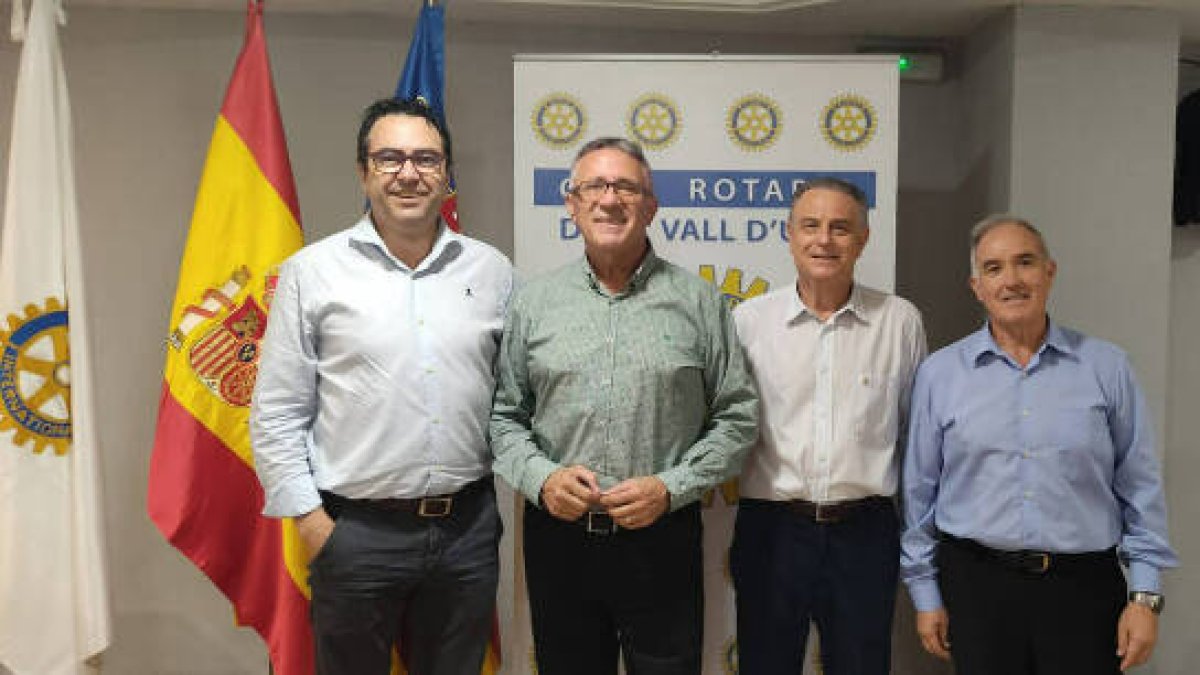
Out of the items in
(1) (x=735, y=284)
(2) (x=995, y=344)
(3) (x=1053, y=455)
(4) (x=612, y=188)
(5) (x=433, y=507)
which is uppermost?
(4) (x=612, y=188)

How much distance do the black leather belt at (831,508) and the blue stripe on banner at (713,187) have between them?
919 mm

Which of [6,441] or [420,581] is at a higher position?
[6,441]

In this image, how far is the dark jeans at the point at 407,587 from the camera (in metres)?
1.90

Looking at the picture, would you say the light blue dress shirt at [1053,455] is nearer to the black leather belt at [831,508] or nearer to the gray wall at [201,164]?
the black leather belt at [831,508]

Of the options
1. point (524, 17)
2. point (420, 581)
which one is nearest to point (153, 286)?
point (524, 17)

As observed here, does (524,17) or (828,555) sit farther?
(524,17)

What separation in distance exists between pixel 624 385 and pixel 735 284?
2.70ft

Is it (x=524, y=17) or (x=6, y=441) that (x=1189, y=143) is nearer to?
(x=524, y=17)

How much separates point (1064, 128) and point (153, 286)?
323 centimetres

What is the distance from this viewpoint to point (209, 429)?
8.48 feet

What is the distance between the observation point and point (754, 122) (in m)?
2.58

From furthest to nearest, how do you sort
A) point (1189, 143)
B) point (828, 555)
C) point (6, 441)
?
point (1189, 143)
point (6, 441)
point (828, 555)

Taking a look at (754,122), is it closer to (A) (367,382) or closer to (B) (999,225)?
(B) (999,225)

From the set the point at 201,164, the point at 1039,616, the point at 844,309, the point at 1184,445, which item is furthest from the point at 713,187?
the point at 1184,445
